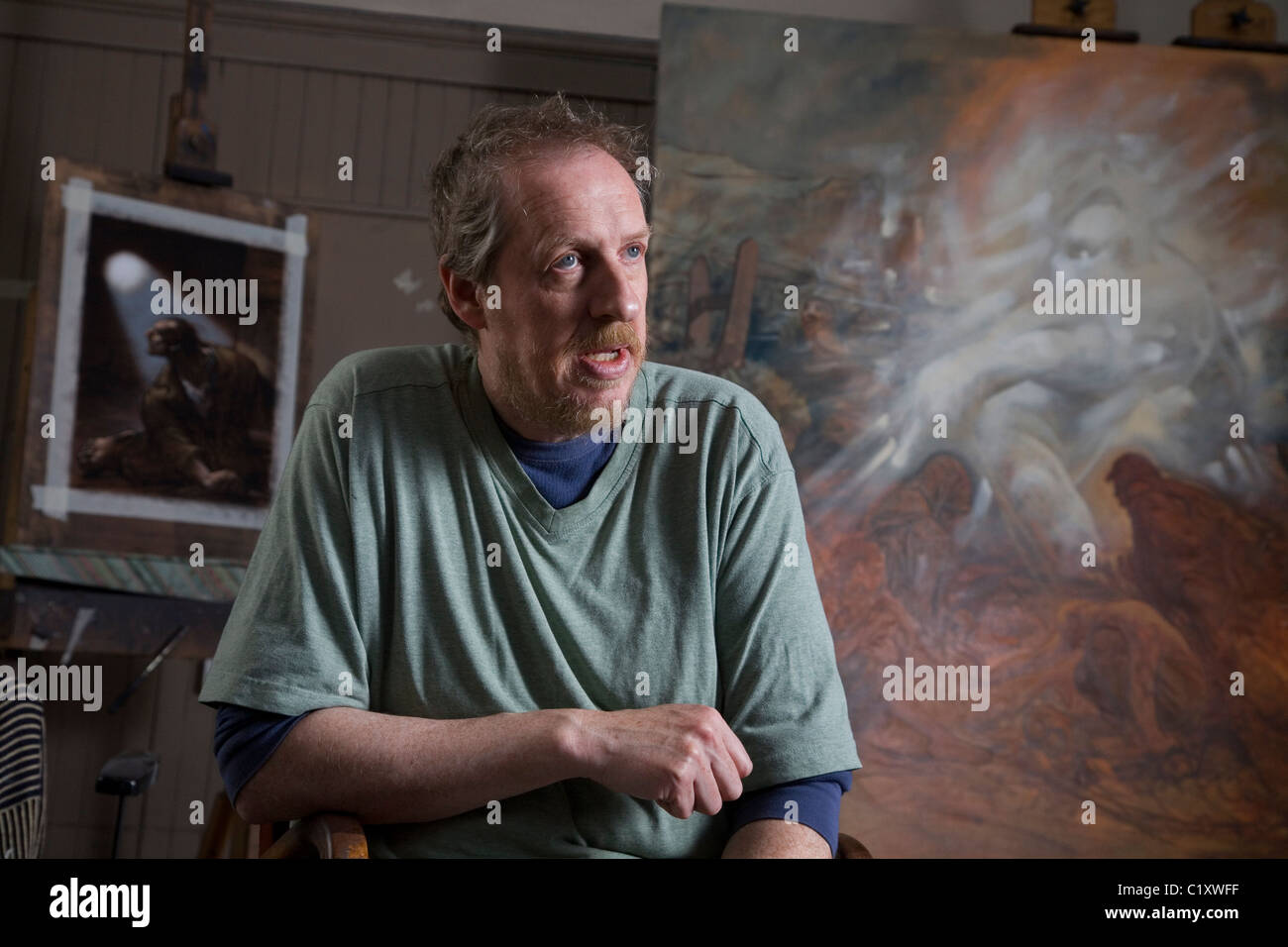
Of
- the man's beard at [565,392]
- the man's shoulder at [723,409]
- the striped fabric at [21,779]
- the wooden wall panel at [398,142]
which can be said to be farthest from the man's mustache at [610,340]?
the wooden wall panel at [398,142]

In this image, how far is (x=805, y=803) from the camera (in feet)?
4.34

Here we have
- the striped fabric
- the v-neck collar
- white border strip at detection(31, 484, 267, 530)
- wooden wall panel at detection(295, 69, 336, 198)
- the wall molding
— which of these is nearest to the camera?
the v-neck collar

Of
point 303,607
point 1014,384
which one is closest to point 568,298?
point 303,607

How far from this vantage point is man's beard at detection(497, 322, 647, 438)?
1.45 metres

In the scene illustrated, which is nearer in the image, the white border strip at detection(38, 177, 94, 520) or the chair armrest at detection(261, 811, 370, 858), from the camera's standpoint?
the chair armrest at detection(261, 811, 370, 858)

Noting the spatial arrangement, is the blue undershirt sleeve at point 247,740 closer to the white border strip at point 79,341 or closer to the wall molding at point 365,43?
the white border strip at point 79,341

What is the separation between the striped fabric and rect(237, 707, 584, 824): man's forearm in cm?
148

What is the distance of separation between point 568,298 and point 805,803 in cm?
67

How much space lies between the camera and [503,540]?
4.59 feet

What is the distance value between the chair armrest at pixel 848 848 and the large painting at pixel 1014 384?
2.02 m

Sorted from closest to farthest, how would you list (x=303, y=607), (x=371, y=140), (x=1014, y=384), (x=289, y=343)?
(x=303, y=607) → (x=289, y=343) → (x=1014, y=384) → (x=371, y=140)

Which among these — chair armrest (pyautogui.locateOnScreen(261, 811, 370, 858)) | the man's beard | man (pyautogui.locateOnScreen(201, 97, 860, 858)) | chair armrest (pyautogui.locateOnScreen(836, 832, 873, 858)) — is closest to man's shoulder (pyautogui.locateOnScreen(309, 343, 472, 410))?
man (pyautogui.locateOnScreen(201, 97, 860, 858))

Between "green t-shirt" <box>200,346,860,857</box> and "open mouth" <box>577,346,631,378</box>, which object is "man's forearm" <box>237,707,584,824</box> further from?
"open mouth" <box>577,346,631,378</box>

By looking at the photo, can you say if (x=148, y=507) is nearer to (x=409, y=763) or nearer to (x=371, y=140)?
(x=371, y=140)
